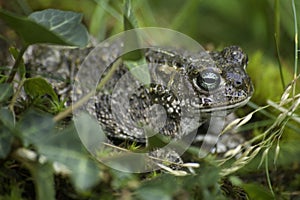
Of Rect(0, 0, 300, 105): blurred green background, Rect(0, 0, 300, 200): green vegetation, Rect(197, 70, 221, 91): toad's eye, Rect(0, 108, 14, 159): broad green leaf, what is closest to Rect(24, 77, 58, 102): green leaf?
Rect(0, 0, 300, 200): green vegetation

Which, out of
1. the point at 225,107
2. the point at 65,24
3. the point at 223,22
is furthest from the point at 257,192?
the point at 223,22

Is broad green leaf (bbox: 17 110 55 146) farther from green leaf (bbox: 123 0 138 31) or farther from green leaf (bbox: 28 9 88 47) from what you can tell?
green leaf (bbox: 123 0 138 31)

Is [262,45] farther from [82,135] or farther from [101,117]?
[82,135]

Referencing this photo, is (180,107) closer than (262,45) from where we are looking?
Yes

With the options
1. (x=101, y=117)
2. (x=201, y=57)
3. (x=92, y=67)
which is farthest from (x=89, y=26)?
(x=201, y=57)

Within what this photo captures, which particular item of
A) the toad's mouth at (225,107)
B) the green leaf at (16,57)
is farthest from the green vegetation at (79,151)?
the toad's mouth at (225,107)

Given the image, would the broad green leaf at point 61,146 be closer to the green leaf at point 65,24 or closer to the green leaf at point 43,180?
the green leaf at point 43,180
